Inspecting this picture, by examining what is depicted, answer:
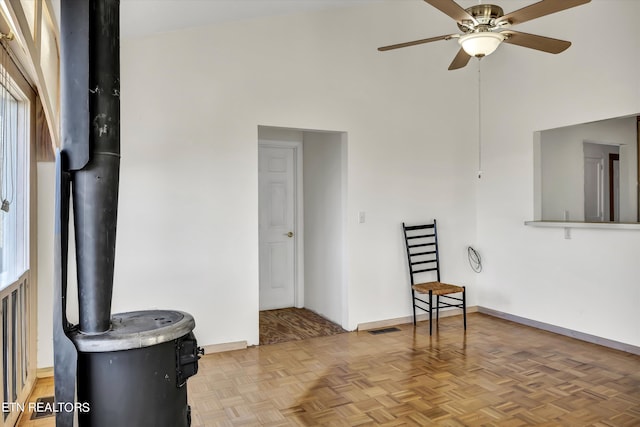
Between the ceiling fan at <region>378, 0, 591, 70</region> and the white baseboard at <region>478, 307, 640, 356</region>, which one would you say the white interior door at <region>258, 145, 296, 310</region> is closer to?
the white baseboard at <region>478, 307, 640, 356</region>

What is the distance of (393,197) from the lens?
4691 millimetres

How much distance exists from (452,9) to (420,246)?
2.80m

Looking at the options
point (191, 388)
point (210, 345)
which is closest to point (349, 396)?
point (191, 388)

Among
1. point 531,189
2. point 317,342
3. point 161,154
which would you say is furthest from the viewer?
point 531,189

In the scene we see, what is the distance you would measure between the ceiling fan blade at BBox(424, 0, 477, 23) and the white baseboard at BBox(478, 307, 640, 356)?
304 centimetres

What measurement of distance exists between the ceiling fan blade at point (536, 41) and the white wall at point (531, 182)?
1.45m

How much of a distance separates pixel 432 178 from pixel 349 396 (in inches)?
107

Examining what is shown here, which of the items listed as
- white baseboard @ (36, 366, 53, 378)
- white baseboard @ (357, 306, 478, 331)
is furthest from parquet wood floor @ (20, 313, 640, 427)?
white baseboard @ (36, 366, 53, 378)

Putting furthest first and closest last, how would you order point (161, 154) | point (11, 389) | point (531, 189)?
point (531, 189) < point (161, 154) < point (11, 389)

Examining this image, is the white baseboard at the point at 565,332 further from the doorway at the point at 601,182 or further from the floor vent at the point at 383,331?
the doorway at the point at 601,182

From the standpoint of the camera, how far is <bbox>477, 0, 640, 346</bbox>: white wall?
380 cm

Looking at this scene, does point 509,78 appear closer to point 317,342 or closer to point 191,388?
point 317,342

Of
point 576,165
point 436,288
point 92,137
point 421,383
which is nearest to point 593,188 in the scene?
point 576,165

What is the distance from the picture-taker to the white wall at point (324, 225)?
15.0 ft
